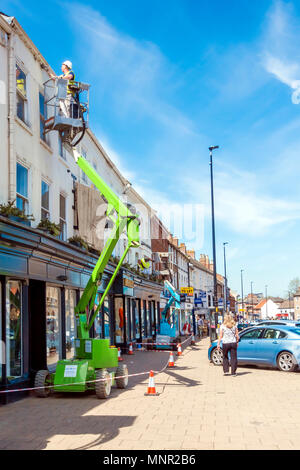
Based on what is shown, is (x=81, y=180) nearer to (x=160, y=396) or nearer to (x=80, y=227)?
(x=80, y=227)

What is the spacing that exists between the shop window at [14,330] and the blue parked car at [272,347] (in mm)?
7229

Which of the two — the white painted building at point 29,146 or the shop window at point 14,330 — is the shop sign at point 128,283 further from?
the shop window at point 14,330

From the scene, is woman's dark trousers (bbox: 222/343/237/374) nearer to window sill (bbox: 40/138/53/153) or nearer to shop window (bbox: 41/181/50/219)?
shop window (bbox: 41/181/50/219)

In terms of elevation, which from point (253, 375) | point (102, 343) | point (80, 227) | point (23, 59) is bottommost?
point (253, 375)

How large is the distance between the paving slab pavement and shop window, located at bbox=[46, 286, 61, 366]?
257 centimetres

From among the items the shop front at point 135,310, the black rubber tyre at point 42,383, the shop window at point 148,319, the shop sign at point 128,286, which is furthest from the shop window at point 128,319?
the black rubber tyre at point 42,383

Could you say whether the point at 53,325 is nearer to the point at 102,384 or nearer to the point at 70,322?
the point at 70,322

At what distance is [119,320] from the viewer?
23.1 meters

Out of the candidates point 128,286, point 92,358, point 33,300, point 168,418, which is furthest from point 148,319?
point 168,418

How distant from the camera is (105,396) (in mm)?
10070

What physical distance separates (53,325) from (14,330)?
2.68 meters

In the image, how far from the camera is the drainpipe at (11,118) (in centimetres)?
1192
